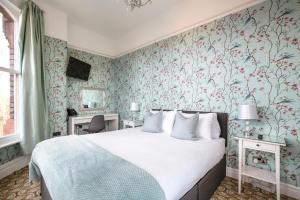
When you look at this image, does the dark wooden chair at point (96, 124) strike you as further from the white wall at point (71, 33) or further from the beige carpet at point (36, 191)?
the white wall at point (71, 33)

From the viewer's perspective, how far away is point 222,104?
8.40ft

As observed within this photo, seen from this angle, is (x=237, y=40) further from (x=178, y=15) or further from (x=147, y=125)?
(x=147, y=125)

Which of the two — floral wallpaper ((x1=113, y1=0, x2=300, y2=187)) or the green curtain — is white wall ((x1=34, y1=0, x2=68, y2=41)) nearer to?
the green curtain

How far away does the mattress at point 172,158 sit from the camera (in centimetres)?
124

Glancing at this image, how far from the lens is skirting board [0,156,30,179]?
2.39 meters

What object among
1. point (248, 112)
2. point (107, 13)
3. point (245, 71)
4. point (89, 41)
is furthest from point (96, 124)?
point (245, 71)

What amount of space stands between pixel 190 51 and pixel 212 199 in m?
2.44

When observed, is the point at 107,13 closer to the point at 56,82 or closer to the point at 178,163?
the point at 56,82

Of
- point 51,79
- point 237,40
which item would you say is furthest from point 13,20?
point 237,40

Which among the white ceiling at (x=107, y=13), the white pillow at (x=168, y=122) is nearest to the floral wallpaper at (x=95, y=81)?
the white ceiling at (x=107, y=13)

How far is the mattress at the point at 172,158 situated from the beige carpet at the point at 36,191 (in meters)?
0.46

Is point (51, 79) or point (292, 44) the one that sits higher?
point (292, 44)

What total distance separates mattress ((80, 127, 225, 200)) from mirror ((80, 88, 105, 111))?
234 cm

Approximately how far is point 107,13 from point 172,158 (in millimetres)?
3339
